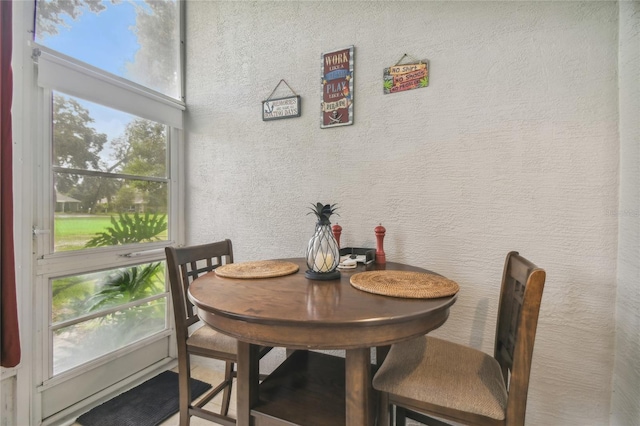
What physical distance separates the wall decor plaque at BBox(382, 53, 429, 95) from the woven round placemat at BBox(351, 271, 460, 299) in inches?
42.6

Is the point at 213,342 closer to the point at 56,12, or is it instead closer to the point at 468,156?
the point at 468,156

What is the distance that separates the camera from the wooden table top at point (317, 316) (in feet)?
2.73

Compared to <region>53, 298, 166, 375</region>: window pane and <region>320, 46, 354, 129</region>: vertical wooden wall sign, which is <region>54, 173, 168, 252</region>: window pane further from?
<region>320, 46, 354, 129</region>: vertical wooden wall sign

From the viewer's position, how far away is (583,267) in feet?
4.47

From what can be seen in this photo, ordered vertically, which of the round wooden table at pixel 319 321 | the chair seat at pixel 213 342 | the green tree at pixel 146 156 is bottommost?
the chair seat at pixel 213 342

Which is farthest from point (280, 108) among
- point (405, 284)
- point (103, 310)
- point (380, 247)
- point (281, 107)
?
point (103, 310)

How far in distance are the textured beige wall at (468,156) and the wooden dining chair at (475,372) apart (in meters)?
0.38

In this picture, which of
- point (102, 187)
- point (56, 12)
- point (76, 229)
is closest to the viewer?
point (56, 12)

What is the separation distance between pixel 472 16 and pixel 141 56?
2218 millimetres

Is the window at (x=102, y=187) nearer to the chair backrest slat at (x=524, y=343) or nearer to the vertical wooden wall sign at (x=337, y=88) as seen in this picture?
the vertical wooden wall sign at (x=337, y=88)

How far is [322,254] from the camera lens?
4.13 ft

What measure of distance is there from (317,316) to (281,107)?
62.4 inches

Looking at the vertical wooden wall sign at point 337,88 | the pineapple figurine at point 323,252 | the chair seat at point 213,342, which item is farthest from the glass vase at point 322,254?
the vertical wooden wall sign at point 337,88

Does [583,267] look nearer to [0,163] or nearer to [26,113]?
[0,163]
